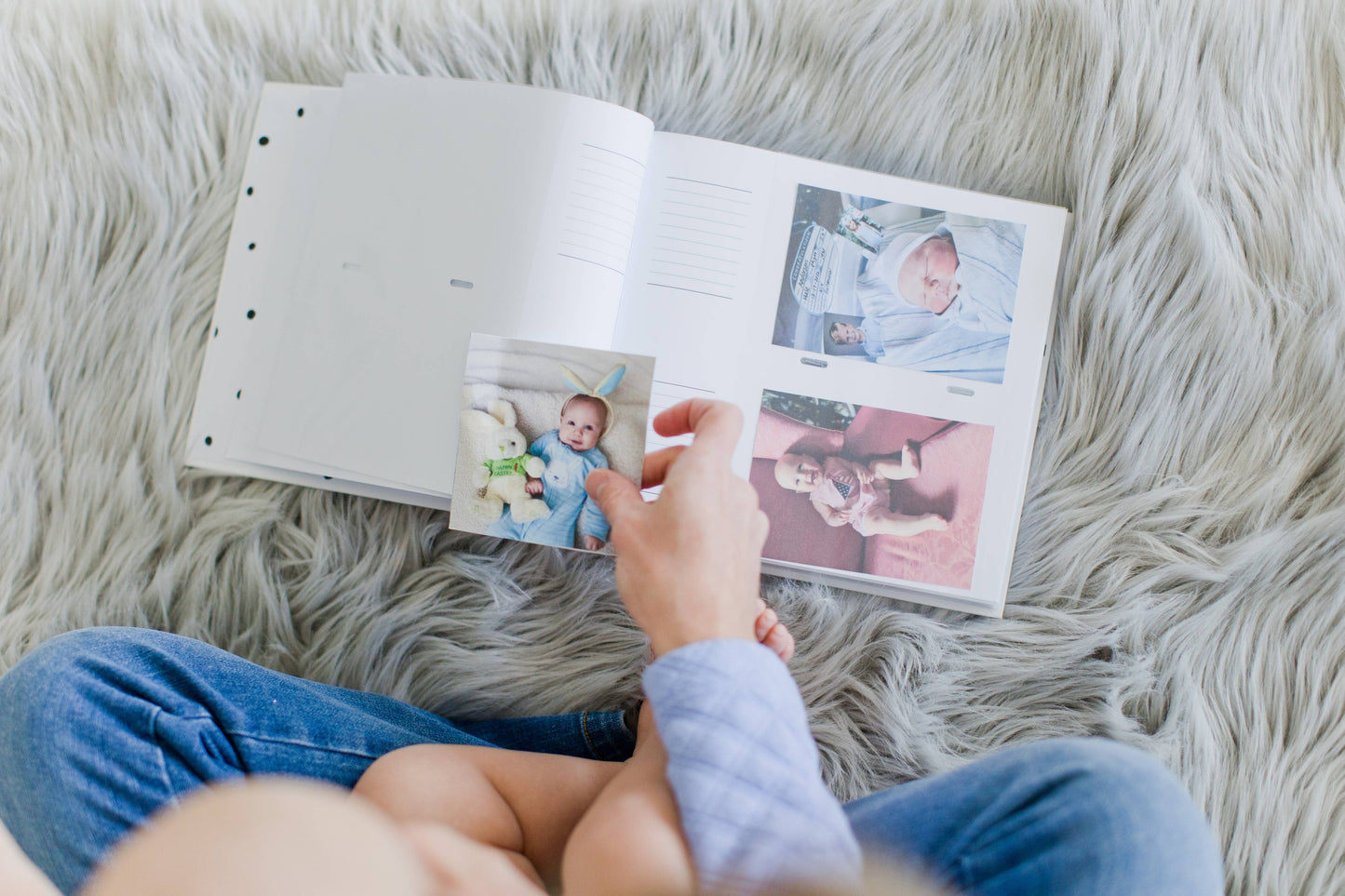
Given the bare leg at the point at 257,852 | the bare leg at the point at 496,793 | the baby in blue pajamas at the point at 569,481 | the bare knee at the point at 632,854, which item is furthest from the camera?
the baby in blue pajamas at the point at 569,481

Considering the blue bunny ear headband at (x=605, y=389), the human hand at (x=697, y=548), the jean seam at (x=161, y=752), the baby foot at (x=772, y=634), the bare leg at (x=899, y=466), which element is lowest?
the jean seam at (x=161, y=752)

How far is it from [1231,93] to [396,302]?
30.8 inches

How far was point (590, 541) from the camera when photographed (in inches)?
25.4

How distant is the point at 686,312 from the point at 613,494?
0.22 m

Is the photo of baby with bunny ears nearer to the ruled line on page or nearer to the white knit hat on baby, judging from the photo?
the ruled line on page

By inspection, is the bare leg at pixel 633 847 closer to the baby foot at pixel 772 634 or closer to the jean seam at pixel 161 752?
the baby foot at pixel 772 634

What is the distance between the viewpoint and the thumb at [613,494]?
1.82ft

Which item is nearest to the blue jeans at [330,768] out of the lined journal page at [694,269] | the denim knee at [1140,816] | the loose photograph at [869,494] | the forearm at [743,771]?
the denim knee at [1140,816]

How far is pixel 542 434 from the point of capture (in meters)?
0.64

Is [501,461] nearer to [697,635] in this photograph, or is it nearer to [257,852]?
[697,635]

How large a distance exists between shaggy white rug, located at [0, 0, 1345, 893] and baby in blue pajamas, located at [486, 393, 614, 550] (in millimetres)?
89

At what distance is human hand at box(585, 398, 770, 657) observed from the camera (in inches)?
18.8

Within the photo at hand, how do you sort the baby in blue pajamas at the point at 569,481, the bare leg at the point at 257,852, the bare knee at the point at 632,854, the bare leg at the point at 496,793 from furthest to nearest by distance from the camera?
1. the baby in blue pajamas at the point at 569,481
2. the bare leg at the point at 496,793
3. the bare knee at the point at 632,854
4. the bare leg at the point at 257,852

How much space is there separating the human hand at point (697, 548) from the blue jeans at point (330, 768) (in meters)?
0.18
